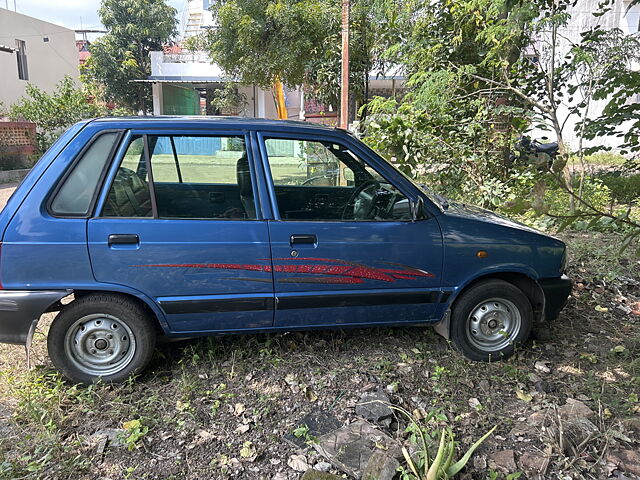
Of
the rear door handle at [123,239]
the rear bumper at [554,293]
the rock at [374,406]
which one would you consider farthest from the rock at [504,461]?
the rear door handle at [123,239]

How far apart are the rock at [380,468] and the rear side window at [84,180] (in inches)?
87.8

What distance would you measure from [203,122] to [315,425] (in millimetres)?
2073

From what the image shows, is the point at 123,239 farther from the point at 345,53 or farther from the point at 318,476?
→ the point at 345,53

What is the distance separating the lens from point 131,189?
3.23 metres

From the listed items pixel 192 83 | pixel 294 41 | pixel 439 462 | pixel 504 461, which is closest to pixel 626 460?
pixel 504 461

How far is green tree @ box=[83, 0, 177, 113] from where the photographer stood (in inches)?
1063

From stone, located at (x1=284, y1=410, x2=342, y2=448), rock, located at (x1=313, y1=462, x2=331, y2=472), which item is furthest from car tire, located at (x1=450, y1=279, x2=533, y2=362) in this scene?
rock, located at (x1=313, y1=462, x2=331, y2=472)

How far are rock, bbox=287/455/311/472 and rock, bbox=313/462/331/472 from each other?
0.04m

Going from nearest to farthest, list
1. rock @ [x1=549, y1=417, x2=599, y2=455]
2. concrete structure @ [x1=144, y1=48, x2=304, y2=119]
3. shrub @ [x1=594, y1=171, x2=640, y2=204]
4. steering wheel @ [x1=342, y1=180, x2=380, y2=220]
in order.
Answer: rock @ [x1=549, y1=417, x2=599, y2=455] < steering wheel @ [x1=342, y1=180, x2=380, y2=220] < shrub @ [x1=594, y1=171, x2=640, y2=204] < concrete structure @ [x1=144, y1=48, x2=304, y2=119]

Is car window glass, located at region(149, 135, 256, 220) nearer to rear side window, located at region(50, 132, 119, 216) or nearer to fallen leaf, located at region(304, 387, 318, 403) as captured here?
rear side window, located at region(50, 132, 119, 216)

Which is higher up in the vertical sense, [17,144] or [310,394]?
[17,144]

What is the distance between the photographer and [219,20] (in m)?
13.8

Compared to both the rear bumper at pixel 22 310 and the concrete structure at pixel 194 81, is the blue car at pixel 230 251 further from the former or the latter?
the concrete structure at pixel 194 81

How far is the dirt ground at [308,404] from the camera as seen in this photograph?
2699mm
